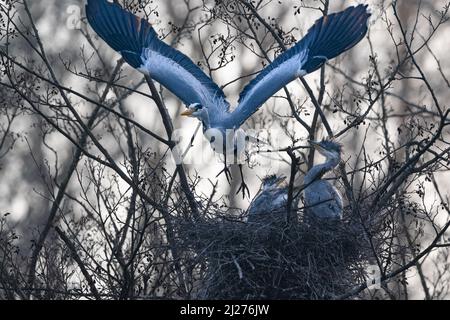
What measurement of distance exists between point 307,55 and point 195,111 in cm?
121

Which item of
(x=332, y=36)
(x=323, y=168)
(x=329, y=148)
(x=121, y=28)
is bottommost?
(x=323, y=168)

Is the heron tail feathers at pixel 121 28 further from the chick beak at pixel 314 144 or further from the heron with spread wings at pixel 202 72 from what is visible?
the chick beak at pixel 314 144

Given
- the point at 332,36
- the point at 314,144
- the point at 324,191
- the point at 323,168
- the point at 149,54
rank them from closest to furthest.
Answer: the point at 324,191 → the point at 323,168 → the point at 314,144 → the point at 332,36 → the point at 149,54

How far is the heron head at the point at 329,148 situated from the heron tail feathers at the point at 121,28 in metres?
1.99

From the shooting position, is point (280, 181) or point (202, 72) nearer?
point (280, 181)

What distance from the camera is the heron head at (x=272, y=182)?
1442 centimetres

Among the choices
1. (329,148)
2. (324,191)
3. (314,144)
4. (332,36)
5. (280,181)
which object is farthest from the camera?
(332,36)

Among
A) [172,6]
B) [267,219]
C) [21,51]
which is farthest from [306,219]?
[172,6]

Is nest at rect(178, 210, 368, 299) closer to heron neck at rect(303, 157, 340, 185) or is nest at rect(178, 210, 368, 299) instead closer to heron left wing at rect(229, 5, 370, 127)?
heron neck at rect(303, 157, 340, 185)

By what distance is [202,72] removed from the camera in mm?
14883

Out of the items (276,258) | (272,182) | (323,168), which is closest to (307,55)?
(323,168)

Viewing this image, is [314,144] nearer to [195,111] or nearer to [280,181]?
[280,181]
